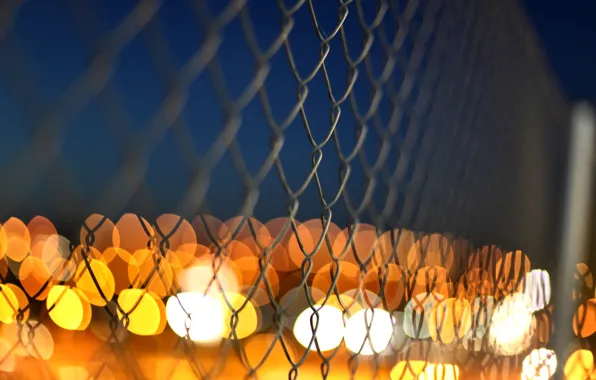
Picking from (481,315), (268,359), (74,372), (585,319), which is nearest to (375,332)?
(481,315)

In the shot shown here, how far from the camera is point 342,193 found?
5.71 ft

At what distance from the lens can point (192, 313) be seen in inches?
57.6

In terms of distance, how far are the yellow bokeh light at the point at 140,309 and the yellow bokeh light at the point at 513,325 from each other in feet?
6.32

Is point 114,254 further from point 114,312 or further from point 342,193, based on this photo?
point 342,193

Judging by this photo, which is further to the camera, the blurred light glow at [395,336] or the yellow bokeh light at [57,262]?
the blurred light glow at [395,336]


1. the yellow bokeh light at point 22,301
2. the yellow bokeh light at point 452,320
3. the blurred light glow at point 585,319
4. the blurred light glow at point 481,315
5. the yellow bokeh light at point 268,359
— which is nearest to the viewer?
the yellow bokeh light at point 22,301

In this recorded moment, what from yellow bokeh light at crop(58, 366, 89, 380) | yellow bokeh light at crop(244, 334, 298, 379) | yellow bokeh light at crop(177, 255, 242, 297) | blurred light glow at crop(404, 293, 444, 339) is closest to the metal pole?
blurred light glow at crop(404, 293, 444, 339)

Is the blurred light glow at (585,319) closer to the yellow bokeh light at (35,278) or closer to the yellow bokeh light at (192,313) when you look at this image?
the yellow bokeh light at (192,313)

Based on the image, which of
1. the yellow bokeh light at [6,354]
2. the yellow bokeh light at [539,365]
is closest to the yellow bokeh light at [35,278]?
the yellow bokeh light at [6,354]

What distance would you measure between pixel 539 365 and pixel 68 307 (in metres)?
2.46

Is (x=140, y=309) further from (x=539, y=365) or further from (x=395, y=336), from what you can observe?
(x=539, y=365)

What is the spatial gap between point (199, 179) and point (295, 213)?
381 mm

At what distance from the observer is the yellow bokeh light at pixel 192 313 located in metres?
1.46

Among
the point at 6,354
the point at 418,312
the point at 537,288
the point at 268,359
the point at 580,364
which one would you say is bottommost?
the point at 6,354
